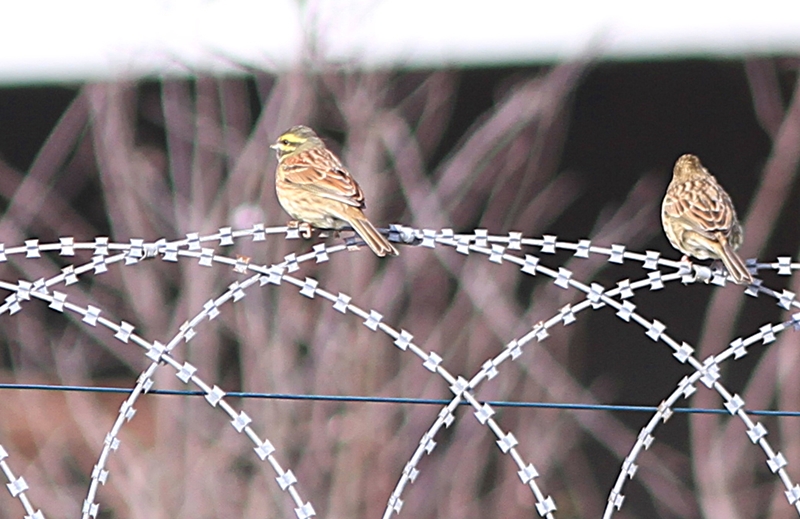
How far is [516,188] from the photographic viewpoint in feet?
30.7

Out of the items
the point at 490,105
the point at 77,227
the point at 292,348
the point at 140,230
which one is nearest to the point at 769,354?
the point at 490,105

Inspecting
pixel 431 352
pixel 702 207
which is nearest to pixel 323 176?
pixel 702 207

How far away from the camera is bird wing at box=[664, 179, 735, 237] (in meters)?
6.07

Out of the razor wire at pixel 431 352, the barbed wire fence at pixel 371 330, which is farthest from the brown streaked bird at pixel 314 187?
the razor wire at pixel 431 352

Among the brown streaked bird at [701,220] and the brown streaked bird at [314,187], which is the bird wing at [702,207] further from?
the brown streaked bird at [314,187]

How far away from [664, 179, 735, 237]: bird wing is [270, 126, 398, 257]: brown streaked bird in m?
1.52

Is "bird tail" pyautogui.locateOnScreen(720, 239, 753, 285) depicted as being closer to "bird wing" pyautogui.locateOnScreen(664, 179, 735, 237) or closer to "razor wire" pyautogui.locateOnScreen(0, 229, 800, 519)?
"razor wire" pyautogui.locateOnScreen(0, 229, 800, 519)

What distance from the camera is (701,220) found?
6.11m

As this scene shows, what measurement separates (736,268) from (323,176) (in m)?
2.23

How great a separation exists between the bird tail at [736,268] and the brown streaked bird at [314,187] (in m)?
1.50

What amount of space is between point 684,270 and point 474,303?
3.63m

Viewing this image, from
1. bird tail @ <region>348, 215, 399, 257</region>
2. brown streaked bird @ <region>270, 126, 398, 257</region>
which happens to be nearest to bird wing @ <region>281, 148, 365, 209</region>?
brown streaked bird @ <region>270, 126, 398, 257</region>

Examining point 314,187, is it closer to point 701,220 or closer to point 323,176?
point 323,176

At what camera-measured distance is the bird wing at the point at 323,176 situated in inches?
250
